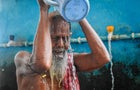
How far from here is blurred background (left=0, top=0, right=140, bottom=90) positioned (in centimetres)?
197

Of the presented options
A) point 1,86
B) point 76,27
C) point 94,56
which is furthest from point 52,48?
point 1,86

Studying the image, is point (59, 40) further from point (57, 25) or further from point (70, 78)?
point (70, 78)

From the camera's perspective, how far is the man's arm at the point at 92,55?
1199mm

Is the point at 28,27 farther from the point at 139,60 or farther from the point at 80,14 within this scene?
the point at 80,14

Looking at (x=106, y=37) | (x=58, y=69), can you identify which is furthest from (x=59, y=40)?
(x=106, y=37)

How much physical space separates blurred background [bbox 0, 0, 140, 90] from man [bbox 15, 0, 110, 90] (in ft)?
2.49

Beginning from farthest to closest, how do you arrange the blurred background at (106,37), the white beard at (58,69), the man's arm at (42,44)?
the blurred background at (106,37)
the white beard at (58,69)
the man's arm at (42,44)

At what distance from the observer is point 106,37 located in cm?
201

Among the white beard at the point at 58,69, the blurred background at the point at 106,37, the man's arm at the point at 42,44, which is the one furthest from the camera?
the blurred background at the point at 106,37

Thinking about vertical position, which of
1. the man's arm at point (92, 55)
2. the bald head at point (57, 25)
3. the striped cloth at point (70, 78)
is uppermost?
the bald head at point (57, 25)

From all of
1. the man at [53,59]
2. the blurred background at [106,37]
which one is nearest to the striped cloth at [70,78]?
the man at [53,59]

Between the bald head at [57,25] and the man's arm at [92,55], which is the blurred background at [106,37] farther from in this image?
the bald head at [57,25]

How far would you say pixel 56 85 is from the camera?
3.92 ft

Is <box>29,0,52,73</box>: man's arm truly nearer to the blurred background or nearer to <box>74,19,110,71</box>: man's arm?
<box>74,19,110,71</box>: man's arm
